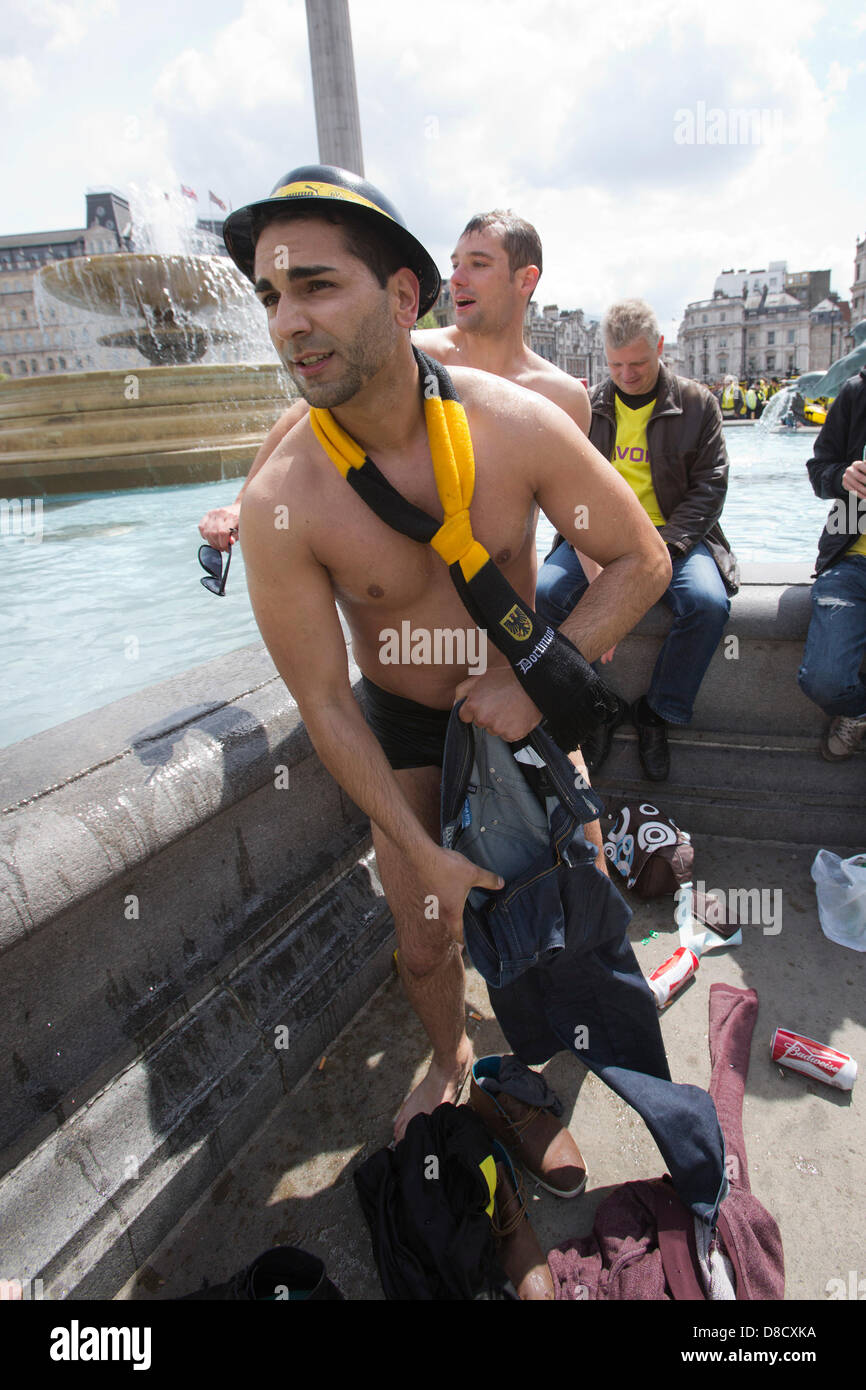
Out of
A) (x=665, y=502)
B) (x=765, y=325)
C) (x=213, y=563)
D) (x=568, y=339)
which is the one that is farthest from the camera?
(x=568, y=339)

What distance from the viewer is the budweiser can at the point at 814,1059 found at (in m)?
2.13

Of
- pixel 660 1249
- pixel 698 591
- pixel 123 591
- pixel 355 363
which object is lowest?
pixel 660 1249

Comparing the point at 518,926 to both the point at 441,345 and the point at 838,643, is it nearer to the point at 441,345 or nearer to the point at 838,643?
the point at 838,643

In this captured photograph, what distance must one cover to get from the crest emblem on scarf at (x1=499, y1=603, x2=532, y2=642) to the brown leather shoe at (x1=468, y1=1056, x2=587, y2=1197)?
1275 mm

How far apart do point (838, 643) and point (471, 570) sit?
1.77 meters

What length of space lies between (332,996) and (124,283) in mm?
14657

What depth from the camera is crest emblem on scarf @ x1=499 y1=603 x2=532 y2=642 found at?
1771 millimetres

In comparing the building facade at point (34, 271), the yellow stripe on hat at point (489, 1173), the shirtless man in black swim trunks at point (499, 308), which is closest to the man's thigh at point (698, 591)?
the shirtless man in black swim trunks at point (499, 308)

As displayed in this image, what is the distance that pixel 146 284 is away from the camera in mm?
13625

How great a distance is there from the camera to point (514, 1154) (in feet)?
6.60

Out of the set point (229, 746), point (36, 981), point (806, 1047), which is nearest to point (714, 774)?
point (806, 1047)

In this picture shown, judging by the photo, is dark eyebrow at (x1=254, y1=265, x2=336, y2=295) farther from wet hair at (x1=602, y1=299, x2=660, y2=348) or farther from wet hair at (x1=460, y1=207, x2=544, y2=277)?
wet hair at (x1=602, y1=299, x2=660, y2=348)

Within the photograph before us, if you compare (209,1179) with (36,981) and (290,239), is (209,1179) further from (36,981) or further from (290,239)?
(290,239)
